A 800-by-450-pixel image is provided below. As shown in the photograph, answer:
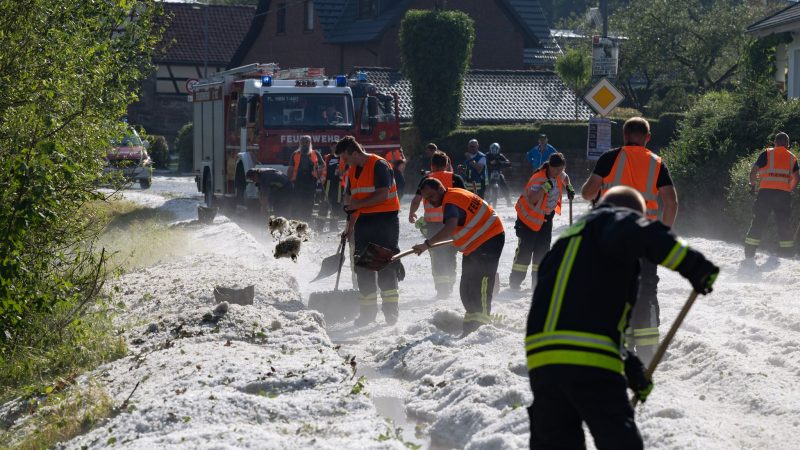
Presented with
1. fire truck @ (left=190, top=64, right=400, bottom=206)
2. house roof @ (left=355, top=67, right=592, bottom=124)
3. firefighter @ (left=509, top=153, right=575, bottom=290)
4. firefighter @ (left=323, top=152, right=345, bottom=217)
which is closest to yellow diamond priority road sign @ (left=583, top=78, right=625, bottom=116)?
fire truck @ (left=190, top=64, right=400, bottom=206)

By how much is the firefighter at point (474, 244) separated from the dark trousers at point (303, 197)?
10.6m

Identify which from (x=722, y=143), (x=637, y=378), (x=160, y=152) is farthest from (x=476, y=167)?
(x=160, y=152)

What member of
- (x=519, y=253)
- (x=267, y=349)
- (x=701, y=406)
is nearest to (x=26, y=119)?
(x=267, y=349)

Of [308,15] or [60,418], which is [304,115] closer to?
[60,418]

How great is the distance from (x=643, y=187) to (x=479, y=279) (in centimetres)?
197

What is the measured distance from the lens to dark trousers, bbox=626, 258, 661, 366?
31.2 ft

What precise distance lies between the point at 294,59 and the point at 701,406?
4435cm

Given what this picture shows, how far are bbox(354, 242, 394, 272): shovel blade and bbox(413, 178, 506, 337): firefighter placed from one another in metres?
0.51

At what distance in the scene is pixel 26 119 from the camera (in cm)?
949

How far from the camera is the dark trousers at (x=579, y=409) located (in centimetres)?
515

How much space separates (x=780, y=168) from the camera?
1638cm

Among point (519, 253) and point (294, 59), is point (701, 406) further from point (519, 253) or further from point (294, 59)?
point (294, 59)

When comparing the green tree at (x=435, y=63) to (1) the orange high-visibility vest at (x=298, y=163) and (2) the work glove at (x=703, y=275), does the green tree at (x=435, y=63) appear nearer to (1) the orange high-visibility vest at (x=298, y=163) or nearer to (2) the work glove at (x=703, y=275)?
(1) the orange high-visibility vest at (x=298, y=163)

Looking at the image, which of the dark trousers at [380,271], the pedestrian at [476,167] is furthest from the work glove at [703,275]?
the pedestrian at [476,167]
